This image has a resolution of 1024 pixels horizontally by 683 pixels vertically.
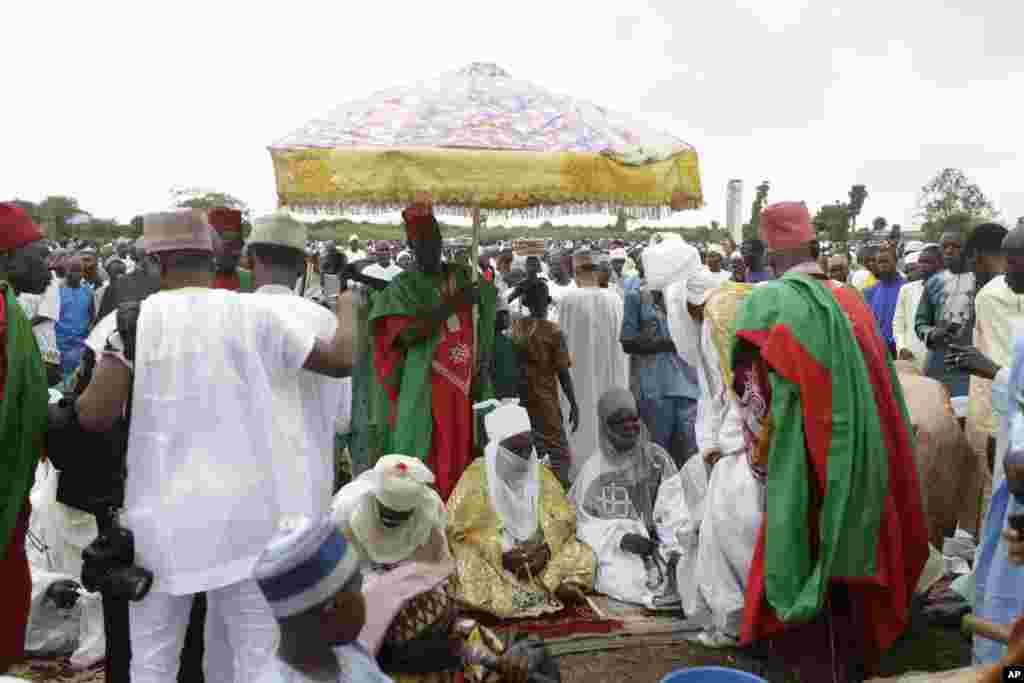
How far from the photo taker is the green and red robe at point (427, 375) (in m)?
5.04

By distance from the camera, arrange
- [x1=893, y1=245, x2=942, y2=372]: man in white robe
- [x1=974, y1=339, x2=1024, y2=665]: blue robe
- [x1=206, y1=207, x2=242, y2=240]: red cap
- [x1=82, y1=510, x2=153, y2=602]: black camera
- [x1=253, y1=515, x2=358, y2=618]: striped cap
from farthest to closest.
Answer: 1. [x1=893, y1=245, x2=942, y2=372]: man in white robe
2. [x1=206, y1=207, x2=242, y2=240]: red cap
3. [x1=974, y1=339, x2=1024, y2=665]: blue robe
4. [x1=82, y1=510, x2=153, y2=602]: black camera
5. [x1=253, y1=515, x2=358, y2=618]: striped cap

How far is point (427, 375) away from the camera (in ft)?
16.6

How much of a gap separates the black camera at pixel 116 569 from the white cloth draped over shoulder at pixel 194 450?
1.4 inches

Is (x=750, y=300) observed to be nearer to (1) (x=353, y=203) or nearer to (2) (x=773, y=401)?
(2) (x=773, y=401)

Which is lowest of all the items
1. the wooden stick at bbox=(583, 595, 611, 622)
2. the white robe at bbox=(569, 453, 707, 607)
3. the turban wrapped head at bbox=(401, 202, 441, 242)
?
the wooden stick at bbox=(583, 595, 611, 622)

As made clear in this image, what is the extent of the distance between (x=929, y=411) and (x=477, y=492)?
242 cm

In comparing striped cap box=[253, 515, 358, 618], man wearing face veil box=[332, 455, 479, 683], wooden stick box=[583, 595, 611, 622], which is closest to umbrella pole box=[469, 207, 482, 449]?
wooden stick box=[583, 595, 611, 622]

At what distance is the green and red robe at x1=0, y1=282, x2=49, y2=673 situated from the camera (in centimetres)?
272

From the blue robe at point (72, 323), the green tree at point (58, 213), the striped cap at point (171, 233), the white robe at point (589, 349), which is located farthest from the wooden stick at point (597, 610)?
the green tree at point (58, 213)

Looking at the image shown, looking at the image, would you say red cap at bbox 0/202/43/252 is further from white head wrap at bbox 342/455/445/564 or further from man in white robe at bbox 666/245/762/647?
man in white robe at bbox 666/245/762/647

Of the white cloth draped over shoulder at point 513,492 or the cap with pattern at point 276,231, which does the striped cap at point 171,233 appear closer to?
the cap with pattern at point 276,231

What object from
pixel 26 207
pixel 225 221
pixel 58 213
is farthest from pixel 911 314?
pixel 58 213

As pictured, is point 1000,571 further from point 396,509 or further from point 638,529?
point 638,529

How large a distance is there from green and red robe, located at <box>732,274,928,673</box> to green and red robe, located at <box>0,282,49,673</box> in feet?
8.03
